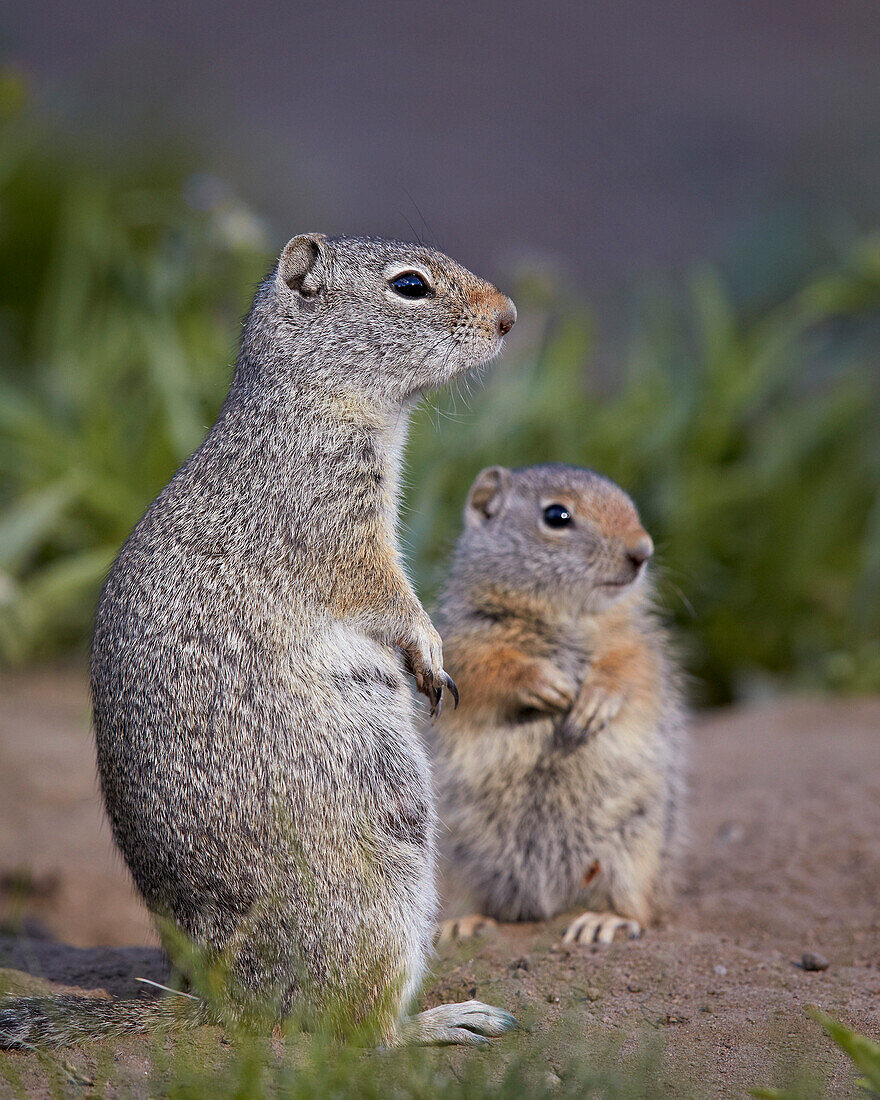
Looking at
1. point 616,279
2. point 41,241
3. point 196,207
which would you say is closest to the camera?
point 196,207

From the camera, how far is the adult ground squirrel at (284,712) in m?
3.13

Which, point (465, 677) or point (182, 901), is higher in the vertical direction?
point (465, 677)

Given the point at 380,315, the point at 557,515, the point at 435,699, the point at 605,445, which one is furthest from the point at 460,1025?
the point at 605,445

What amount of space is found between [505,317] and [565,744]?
4.96 ft

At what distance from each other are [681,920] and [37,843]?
273cm

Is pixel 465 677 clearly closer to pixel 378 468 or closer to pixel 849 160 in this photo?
pixel 378 468

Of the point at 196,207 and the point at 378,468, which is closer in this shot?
the point at 378,468

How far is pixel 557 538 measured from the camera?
484 cm

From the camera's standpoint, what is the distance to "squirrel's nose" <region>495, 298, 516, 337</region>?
3.81 metres

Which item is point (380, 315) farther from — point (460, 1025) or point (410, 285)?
point (460, 1025)

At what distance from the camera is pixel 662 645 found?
503cm

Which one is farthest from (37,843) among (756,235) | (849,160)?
(849,160)

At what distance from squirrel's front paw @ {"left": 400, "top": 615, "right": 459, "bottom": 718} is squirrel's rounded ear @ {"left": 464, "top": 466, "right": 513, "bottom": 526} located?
67.3 inches

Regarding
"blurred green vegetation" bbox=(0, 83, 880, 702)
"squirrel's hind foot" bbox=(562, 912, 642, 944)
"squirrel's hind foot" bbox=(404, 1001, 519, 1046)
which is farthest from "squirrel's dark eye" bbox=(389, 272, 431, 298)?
"blurred green vegetation" bbox=(0, 83, 880, 702)
